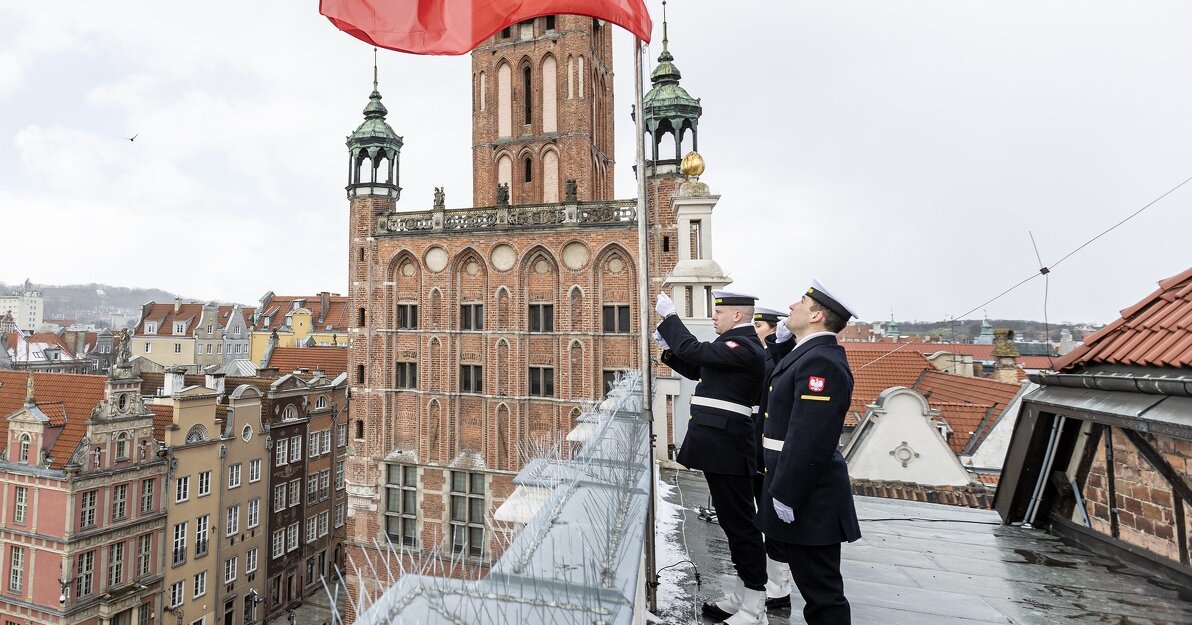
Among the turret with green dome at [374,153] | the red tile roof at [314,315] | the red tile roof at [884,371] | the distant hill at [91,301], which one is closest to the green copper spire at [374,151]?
the turret with green dome at [374,153]

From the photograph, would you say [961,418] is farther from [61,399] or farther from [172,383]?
[61,399]

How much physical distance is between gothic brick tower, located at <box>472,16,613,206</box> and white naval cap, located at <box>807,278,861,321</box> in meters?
19.3

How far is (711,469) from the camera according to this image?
3.67m

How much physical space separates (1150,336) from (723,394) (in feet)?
11.4

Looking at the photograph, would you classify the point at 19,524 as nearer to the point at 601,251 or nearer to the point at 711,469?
the point at 601,251

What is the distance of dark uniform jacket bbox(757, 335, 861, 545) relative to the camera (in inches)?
114

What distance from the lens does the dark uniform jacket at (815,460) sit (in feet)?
9.52

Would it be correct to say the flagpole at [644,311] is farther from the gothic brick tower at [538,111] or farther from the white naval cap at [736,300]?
the gothic brick tower at [538,111]

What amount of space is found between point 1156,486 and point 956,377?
640 inches

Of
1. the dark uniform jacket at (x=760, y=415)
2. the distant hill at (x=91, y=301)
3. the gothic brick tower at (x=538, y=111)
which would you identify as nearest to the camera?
the dark uniform jacket at (x=760, y=415)

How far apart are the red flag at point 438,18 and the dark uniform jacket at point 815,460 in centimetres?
344

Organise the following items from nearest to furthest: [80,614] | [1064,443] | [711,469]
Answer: [711,469], [1064,443], [80,614]

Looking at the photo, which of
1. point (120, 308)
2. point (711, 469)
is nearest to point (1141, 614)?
point (711, 469)

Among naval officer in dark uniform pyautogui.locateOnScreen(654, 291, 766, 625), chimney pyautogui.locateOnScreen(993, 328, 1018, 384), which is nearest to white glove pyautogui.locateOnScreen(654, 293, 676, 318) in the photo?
naval officer in dark uniform pyautogui.locateOnScreen(654, 291, 766, 625)
